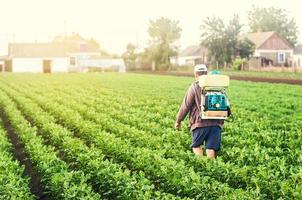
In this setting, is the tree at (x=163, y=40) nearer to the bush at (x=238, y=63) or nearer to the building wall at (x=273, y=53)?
the building wall at (x=273, y=53)

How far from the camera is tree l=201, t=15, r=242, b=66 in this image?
5844 centimetres

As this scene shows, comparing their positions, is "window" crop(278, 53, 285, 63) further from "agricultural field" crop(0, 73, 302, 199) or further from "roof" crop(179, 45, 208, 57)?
"agricultural field" crop(0, 73, 302, 199)

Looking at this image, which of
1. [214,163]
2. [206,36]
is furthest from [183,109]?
[206,36]

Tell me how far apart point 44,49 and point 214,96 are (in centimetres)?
7012

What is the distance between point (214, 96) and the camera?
961 cm

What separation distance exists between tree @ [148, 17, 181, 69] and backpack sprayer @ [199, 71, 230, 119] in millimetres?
62194

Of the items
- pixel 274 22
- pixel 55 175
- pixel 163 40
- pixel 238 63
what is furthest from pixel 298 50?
pixel 55 175

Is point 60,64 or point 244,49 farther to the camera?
point 60,64

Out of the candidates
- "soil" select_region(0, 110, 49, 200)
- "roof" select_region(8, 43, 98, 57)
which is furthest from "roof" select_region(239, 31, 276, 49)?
"soil" select_region(0, 110, 49, 200)

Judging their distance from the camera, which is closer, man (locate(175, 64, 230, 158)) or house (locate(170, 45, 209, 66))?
man (locate(175, 64, 230, 158))

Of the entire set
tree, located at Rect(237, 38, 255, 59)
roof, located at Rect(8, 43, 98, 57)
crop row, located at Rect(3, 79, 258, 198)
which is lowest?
crop row, located at Rect(3, 79, 258, 198)

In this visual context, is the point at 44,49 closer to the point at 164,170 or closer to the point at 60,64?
the point at 60,64

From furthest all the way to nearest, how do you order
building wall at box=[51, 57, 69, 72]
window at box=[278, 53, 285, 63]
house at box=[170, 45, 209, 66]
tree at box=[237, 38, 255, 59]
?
house at box=[170, 45, 209, 66] → building wall at box=[51, 57, 69, 72] → window at box=[278, 53, 285, 63] → tree at box=[237, 38, 255, 59]

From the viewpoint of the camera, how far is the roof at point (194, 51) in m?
77.0
